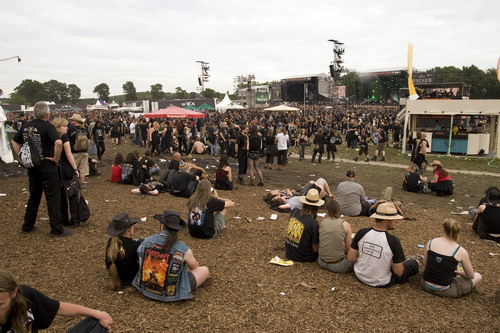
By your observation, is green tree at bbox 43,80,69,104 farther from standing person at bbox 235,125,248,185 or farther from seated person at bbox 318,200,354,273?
seated person at bbox 318,200,354,273

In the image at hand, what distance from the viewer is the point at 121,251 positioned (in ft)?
13.1

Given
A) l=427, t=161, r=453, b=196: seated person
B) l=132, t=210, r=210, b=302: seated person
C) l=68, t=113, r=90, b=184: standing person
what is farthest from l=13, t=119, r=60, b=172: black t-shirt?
l=427, t=161, r=453, b=196: seated person

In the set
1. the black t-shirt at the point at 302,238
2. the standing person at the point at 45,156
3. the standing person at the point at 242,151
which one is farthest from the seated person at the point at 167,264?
the standing person at the point at 242,151

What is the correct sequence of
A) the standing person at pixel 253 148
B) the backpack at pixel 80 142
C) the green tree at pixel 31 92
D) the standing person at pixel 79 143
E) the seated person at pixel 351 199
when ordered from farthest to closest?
the green tree at pixel 31 92, the standing person at pixel 253 148, the backpack at pixel 80 142, the standing person at pixel 79 143, the seated person at pixel 351 199

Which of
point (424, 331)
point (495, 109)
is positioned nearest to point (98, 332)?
point (424, 331)

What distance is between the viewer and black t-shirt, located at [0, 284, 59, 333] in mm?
2361

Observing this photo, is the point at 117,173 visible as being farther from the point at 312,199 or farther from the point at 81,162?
the point at 312,199

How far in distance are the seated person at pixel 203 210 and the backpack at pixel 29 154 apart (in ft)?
7.47

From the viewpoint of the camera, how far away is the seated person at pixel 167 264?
3.83m

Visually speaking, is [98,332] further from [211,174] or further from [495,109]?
[495,109]

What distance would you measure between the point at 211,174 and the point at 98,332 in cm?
1039

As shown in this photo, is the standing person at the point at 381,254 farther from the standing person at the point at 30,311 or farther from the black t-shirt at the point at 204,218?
the standing person at the point at 30,311

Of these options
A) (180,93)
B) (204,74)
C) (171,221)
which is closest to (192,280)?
(171,221)

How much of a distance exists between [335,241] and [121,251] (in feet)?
8.82
